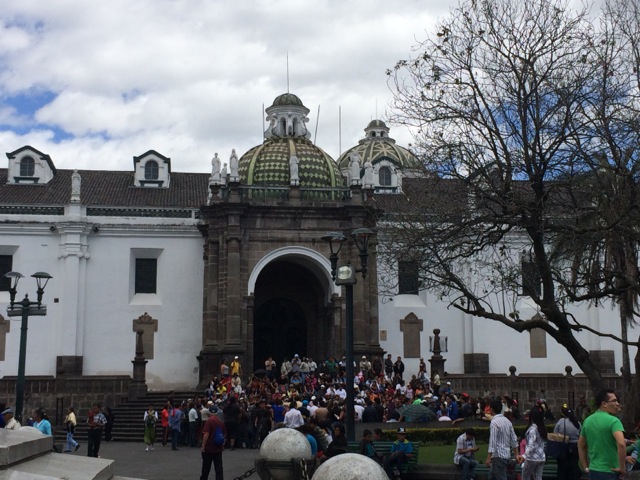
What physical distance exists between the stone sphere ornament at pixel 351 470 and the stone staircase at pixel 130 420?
20590 millimetres

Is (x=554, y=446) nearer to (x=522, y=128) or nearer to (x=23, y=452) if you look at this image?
(x=522, y=128)

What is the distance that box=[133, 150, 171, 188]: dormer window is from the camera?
43344mm

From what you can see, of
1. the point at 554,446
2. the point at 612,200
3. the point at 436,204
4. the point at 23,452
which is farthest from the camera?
the point at 436,204

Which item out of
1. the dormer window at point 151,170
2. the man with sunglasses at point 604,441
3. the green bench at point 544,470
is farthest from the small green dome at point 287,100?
the man with sunglasses at point 604,441

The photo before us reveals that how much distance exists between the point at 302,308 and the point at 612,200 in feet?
75.6

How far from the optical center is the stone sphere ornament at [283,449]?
13.8 metres

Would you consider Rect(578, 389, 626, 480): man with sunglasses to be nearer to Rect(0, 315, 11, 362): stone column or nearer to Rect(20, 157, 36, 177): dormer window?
Rect(0, 315, 11, 362): stone column

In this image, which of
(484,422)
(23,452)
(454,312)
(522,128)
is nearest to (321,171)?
(454,312)

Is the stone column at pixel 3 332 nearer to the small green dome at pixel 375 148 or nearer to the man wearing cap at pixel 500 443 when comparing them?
the small green dome at pixel 375 148

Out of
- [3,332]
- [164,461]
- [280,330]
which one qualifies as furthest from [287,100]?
[164,461]

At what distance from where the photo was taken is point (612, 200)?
18172mm

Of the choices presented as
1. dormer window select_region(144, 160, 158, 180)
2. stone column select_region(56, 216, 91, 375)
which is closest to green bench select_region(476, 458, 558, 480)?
stone column select_region(56, 216, 91, 375)

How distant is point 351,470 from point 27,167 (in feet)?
122

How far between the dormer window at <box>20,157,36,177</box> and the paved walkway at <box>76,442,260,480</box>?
19040 millimetres
